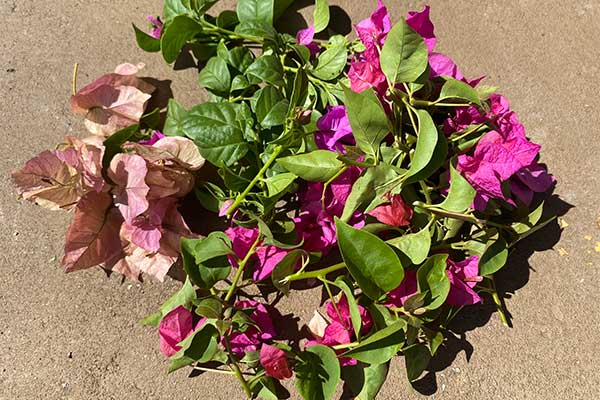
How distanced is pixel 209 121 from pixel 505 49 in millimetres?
495

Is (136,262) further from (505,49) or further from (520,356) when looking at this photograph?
(505,49)

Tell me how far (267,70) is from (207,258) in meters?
0.27

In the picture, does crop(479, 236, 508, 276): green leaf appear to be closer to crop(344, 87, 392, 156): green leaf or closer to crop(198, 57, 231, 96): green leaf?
crop(344, 87, 392, 156): green leaf

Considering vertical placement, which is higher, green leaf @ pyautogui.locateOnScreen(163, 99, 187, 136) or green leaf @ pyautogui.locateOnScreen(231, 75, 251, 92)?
green leaf @ pyautogui.locateOnScreen(231, 75, 251, 92)

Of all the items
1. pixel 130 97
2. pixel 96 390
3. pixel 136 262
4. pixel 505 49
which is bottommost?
pixel 96 390

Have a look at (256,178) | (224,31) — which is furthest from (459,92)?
(224,31)

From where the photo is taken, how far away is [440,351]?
83 centimetres

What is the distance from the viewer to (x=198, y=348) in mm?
733

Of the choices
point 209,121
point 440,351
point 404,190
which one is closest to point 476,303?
point 440,351

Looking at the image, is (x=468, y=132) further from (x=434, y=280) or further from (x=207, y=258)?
(x=207, y=258)

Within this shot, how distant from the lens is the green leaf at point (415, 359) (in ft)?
2.54

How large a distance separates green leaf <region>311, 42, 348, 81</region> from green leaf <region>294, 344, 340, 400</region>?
38 cm

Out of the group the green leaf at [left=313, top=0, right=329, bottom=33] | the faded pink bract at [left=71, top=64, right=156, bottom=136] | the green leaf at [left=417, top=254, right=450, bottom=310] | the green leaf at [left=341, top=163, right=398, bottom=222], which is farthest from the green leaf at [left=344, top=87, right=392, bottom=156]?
the faded pink bract at [left=71, top=64, right=156, bottom=136]

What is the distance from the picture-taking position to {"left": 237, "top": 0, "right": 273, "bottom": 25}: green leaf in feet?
2.93
